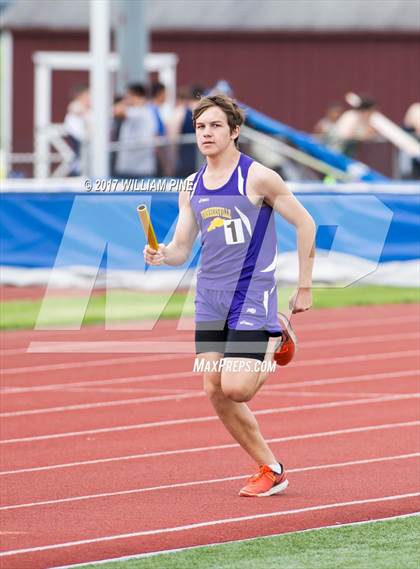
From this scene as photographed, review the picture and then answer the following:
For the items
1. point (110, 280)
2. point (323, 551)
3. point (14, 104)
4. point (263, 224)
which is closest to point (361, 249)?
point (110, 280)

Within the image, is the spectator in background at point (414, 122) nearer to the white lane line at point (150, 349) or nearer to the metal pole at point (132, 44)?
the metal pole at point (132, 44)

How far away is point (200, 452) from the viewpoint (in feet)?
29.2

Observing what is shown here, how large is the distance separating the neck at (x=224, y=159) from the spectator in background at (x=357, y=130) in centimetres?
1420

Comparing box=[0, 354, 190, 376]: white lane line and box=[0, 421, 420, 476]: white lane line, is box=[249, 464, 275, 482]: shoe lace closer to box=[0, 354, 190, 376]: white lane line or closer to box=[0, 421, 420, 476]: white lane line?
box=[0, 421, 420, 476]: white lane line

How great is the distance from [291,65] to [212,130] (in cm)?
2864

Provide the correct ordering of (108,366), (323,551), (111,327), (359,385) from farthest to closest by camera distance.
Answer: (111,327)
(108,366)
(359,385)
(323,551)

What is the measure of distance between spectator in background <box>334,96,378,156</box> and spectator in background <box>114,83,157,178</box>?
3453mm

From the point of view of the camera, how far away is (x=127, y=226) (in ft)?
56.4

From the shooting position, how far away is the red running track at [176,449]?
6926 millimetres

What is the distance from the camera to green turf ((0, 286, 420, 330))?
51.4 ft

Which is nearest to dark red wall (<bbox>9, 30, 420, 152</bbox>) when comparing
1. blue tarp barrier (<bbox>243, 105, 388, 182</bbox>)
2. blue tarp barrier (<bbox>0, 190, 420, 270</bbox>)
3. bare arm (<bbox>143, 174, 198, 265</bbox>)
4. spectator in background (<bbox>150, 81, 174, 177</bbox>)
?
blue tarp barrier (<bbox>243, 105, 388, 182</bbox>)

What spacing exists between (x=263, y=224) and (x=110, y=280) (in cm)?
1055

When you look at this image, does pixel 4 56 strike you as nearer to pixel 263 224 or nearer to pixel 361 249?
pixel 361 249

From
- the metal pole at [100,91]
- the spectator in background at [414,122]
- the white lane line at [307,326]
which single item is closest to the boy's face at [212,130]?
the white lane line at [307,326]
